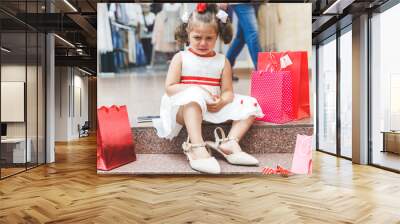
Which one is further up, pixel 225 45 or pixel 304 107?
pixel 225 45

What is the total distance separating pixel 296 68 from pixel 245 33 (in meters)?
0.99

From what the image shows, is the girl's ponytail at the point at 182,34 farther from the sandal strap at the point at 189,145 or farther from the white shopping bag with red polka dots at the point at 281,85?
the sandal strap at the point at 189,145

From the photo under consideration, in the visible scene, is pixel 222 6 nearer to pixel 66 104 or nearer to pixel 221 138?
pixel 221 138

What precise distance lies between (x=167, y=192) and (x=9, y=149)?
2.88 metres

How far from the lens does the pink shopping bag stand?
6.15 metres

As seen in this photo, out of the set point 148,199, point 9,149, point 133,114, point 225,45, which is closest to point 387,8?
point 225,45

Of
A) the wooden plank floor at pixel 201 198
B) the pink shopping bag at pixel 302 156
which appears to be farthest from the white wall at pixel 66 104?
the pink shopping bag at pixel 302 156

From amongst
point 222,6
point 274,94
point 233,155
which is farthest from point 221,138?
point 222,6

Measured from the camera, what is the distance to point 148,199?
4605 mm

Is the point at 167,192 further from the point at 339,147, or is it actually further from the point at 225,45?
the point at 339,147

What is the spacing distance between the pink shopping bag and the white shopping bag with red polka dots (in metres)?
0.37

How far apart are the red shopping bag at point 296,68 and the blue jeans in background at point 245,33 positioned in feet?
0.54

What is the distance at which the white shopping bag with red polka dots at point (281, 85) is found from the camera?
6129 mm

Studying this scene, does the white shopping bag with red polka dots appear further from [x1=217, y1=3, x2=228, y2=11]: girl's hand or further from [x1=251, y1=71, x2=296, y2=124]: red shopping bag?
[x1=217, y1=3, x2=228, y2=11]: girl's hand
